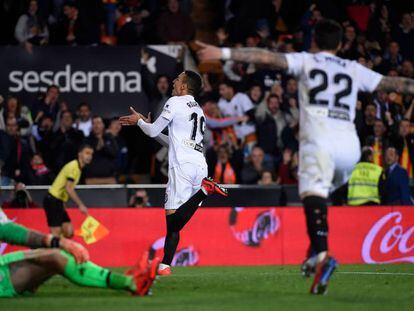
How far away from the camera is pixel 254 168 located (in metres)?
21.5

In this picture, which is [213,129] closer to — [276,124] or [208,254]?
[276,124]

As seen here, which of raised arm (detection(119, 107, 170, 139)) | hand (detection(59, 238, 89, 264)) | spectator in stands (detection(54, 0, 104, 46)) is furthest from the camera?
spectator in stands (detection(54, 0, 104, 46))

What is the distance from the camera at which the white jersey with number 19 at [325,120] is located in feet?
36.5

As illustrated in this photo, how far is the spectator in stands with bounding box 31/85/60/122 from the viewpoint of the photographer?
21781 mm

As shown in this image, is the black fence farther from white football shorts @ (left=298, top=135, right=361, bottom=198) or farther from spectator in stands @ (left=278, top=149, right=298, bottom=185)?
white football shorts @ (left=298, top=135, right=361, bottom=198)

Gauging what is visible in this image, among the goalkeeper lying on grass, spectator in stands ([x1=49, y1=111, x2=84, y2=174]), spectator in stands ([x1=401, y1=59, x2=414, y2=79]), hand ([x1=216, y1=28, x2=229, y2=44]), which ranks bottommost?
the goalkeeper lying on grass

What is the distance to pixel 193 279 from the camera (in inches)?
546

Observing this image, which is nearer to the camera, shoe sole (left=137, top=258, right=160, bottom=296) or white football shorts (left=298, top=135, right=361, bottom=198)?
shoe sole (left=137, top=258, right=160, bottom=296)

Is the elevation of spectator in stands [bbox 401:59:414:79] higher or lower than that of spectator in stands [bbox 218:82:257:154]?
higher

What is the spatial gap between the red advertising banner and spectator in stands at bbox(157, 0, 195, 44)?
14.6 ft

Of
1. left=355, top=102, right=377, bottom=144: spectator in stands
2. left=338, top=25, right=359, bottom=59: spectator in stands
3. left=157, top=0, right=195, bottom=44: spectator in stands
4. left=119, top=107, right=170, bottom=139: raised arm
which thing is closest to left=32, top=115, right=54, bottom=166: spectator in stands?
left=157, top=0, right=195, bottom=44: spectator in stands

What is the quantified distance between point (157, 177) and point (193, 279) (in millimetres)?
8131

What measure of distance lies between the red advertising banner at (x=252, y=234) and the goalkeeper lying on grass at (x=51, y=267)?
29.2ft

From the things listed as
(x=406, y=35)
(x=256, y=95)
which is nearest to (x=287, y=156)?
(x=256, y=95)
